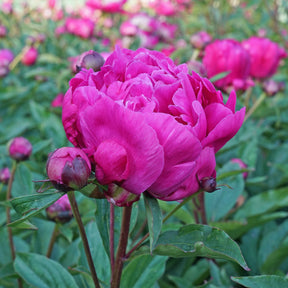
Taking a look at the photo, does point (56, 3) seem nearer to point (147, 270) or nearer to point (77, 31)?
point (77, 31)

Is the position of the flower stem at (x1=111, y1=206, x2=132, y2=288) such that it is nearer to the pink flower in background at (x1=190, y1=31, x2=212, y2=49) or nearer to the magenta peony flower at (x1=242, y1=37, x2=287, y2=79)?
the magenta peony flower at (x1=242, y1=37, x2=287, y2=79)

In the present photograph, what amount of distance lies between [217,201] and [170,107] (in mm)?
748

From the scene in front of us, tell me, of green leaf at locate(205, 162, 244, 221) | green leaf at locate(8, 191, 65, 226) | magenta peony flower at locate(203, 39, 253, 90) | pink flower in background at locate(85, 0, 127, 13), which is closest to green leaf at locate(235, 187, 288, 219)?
green leaf at locate(205, 162, 244, 221)

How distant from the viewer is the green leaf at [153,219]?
21.0 inches

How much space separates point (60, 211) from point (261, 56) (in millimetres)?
947

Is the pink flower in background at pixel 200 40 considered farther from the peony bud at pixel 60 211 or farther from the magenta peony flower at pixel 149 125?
the magenta peony flower at pixel 149 125

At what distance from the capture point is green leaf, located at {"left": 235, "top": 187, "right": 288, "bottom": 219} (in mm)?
1241

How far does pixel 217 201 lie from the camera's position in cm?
124

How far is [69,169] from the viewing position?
52 centimetres

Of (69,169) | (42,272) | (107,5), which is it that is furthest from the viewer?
(107,5)

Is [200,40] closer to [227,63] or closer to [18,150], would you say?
[227,63]

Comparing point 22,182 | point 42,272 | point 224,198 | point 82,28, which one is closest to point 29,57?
point 82,28

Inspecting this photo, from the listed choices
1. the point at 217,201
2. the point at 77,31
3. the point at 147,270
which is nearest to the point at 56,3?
the point at 77,31

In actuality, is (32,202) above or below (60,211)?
above
